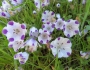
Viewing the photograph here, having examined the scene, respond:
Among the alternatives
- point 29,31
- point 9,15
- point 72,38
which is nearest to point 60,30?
point 72,38

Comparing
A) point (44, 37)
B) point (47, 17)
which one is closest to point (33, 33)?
point (44, 37)

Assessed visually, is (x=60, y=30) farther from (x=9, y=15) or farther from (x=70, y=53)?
(x=9, y=15)

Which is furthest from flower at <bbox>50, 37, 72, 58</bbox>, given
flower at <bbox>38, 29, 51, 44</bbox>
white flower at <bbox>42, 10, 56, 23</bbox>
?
white flower at <bbox>42, 10, 56, 23</bbox>

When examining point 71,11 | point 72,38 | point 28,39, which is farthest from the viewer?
point 71,11

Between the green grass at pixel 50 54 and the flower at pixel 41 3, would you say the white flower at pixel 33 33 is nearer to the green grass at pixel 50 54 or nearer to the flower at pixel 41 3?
the green grass at pixel 50 54

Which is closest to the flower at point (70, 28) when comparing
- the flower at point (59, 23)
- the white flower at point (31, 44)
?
the flower at point (59, 23)

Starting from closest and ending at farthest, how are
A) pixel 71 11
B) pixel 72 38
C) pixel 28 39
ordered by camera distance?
pixel 28 39, pixel 72 38, pixel 71 11
